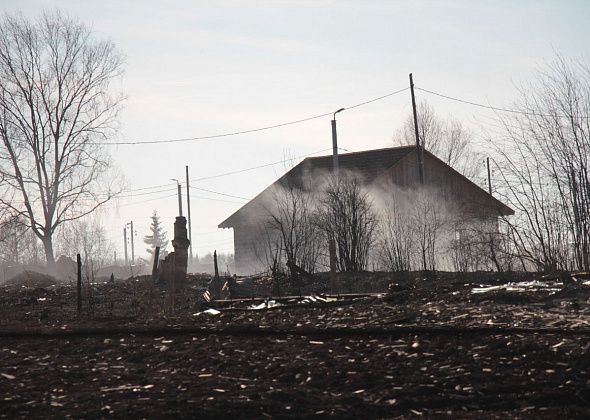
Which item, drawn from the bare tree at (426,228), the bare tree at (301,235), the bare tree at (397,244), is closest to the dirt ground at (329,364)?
the bare tree at (397,244)

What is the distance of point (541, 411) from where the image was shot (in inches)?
269

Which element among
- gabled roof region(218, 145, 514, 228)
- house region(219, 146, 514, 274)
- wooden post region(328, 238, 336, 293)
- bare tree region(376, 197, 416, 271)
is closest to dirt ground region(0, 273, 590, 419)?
wooden post region(328, 238, 336, 293)

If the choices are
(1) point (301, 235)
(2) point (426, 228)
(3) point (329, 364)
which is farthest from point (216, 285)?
(3) point (329, 364)

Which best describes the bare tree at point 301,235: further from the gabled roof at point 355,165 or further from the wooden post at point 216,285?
the gabled roof at point 355,165

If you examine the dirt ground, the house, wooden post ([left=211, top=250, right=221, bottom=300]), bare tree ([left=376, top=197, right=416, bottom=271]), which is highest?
the house

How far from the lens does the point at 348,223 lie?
24.8m

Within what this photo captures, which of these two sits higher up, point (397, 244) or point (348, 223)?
point (348, 223)

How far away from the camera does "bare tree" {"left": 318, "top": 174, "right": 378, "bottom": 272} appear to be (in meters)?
24.6

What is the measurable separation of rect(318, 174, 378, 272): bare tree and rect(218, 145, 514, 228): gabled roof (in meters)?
13.4

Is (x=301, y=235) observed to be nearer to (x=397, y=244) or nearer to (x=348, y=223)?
(x=348, y=223)

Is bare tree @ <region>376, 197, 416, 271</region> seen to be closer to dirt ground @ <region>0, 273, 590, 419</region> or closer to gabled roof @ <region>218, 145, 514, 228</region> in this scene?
dirt ground @ <region>0, 273, 590, 419</region>

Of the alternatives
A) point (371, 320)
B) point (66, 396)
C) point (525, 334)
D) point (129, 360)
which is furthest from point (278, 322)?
point (66, 396)

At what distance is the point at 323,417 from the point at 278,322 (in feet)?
16.0

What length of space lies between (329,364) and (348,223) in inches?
648
